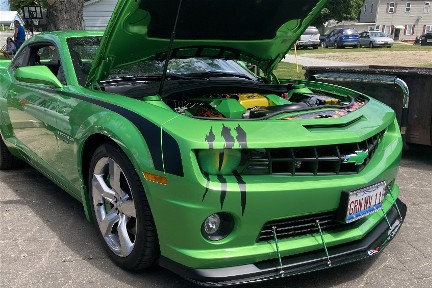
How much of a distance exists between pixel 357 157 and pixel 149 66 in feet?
6.29

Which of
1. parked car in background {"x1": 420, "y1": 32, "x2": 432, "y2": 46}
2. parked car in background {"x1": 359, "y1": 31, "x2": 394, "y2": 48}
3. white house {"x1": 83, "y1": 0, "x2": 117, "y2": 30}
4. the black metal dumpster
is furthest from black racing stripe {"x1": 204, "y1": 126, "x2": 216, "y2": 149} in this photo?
parked car in background {"x1": 420, "y1": 32, "x2": 432, "y2": 46}

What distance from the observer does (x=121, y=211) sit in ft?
8.99

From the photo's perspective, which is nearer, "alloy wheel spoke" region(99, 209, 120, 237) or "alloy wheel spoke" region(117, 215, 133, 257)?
"alloy wheel spoke" region(117, 215, 133, 257)

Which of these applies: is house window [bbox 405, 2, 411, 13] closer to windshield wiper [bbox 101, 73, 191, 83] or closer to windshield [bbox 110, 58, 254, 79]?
windshield [bbox 110, 58, 254, 79]

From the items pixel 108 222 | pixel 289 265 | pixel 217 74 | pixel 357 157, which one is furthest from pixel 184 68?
pixel 289 265

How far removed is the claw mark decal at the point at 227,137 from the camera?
7.52 feet

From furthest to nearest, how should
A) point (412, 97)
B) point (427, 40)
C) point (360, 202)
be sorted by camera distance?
point (427, 40) < point (412, 97) < point (360, 202)

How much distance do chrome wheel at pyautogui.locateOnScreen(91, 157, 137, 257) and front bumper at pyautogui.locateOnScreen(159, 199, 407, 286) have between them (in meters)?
0.36

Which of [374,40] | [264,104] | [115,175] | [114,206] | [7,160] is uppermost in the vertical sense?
[264,104]

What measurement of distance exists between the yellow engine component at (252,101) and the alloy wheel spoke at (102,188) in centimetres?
112

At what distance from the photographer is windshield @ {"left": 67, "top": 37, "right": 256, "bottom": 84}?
138 inches

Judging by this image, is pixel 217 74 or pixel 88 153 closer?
pixel 88 153

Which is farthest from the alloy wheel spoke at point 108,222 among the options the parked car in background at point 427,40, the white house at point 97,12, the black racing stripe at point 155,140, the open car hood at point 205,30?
the parked car in background at point 427,40

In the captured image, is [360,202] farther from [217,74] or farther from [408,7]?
[408,7]
